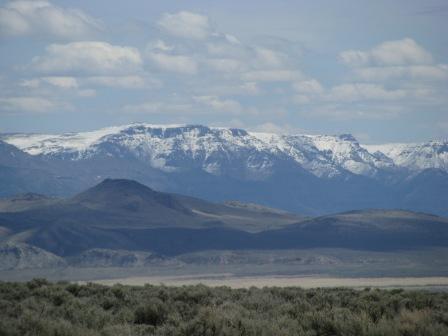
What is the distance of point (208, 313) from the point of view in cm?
2602

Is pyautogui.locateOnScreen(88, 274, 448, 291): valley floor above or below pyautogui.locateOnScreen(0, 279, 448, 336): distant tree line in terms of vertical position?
below

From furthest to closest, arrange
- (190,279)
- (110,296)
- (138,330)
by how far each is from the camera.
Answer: (190,279)
(110,296)
(138,330)

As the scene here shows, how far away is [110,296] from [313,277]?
6568 inches

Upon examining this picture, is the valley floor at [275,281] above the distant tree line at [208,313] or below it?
below

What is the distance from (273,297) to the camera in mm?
36906

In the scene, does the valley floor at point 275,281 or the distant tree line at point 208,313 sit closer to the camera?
the distant tree line at point 208,313

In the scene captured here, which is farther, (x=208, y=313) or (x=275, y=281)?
(x=275, y=281)

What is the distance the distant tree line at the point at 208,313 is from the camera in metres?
24.2

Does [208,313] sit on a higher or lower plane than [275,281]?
higher

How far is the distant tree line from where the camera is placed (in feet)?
79.6

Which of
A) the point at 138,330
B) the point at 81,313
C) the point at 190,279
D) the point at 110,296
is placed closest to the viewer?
the point at 138,330

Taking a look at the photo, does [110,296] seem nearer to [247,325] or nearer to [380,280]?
[247,325]

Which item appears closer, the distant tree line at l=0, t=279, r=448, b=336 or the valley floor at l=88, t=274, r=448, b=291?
the distant tree line at l=0, t=279, r=448, b=336

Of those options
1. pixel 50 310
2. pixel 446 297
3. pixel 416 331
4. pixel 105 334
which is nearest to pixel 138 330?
pixel 105 334
